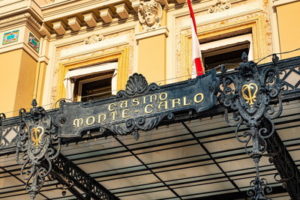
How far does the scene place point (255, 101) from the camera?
9750 mm

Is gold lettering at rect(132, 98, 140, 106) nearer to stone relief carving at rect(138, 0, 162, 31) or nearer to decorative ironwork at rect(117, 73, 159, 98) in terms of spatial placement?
decorative ironwork at rect(117, 73, 159, 98)

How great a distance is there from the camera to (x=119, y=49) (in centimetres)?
1573

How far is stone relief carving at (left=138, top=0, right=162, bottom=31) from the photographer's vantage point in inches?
603

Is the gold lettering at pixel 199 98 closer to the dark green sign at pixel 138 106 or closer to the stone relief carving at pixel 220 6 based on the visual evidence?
the dark green sign at pixel 138 106

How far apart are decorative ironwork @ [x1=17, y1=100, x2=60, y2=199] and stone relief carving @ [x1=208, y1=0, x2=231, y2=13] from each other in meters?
5.65

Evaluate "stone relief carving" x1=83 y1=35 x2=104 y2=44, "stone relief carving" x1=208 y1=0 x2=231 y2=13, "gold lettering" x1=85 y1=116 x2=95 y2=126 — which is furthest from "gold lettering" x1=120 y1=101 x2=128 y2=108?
"stone relief carving" x1=83 y1=35 x2=104 y2=44

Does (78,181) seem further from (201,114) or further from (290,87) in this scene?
(290,87)

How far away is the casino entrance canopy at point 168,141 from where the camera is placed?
985cm

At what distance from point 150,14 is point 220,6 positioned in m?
1.79

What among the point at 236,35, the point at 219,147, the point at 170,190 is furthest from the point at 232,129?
the point at 236,35

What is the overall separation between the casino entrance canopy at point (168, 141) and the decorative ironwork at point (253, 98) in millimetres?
17

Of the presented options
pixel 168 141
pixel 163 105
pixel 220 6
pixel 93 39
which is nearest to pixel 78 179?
pixel 168 141

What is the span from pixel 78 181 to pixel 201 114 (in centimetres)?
366

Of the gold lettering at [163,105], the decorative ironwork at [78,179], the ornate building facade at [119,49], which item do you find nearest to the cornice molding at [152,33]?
the ornate building facade at [119,49]
